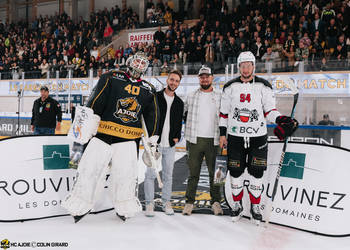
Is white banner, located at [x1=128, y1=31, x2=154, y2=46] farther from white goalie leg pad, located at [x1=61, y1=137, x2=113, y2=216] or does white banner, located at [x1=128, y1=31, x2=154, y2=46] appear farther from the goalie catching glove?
white goalie leg pad, located at [x1=61, y1=137, x2=113, y2=216]

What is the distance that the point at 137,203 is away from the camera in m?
3.58

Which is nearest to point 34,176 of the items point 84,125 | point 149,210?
point 84,125

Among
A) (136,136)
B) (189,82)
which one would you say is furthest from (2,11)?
(136,136)

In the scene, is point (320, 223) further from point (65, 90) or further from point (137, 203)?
point (65, 90)

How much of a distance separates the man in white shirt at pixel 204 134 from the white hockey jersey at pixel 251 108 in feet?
1.08

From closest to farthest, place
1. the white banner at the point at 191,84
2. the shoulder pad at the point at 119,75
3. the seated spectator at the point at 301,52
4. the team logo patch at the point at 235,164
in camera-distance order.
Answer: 1. the shoulder pad at the point at 119,75
2. the team logo patch at the point at 235,164
3. the white banner at the point at 191,84
4. the seated spectator at the point at 301,52

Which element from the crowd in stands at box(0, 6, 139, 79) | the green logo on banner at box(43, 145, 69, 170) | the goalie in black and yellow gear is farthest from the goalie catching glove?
the crowd in stands at box(0, 6, 139, 79)

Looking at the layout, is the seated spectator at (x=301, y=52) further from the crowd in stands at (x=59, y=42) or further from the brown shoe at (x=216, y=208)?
the crowd in stands at (x=59, y=42)

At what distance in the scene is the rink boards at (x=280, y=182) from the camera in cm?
332

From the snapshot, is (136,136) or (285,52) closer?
(136,136)

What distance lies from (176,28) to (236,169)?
37.8 feet

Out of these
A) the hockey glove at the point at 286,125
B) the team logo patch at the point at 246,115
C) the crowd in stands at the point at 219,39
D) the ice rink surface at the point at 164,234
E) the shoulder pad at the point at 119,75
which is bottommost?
the ice rink surface at the point at 164,234

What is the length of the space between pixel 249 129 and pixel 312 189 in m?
0.85

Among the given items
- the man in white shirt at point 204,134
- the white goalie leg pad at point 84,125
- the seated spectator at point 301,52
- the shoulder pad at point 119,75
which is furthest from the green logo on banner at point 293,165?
the seated spectator at point 301,52
